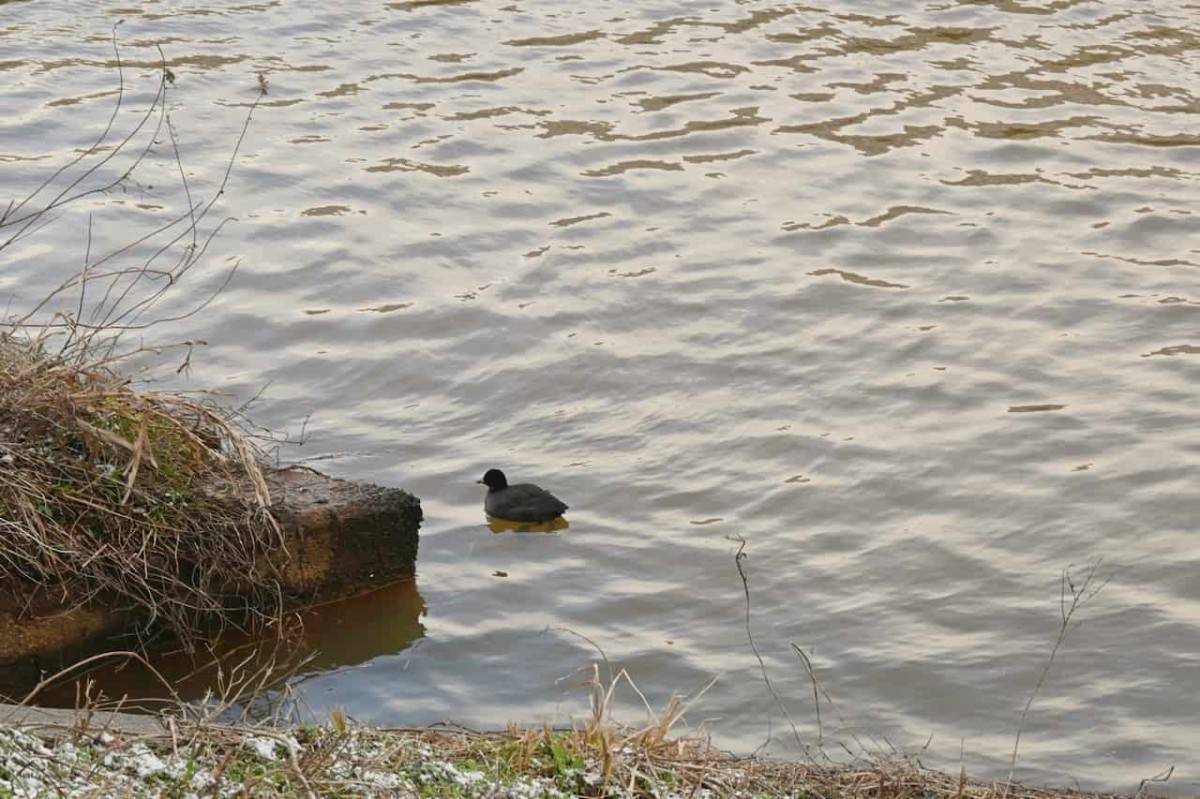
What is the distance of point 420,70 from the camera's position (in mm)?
13922

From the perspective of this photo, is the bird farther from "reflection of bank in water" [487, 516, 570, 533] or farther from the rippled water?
the rippled water

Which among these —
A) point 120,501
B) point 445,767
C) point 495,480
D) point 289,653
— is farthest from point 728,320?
point 445,767

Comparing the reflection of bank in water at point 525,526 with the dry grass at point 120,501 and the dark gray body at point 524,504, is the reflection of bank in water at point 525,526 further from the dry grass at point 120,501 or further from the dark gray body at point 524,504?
Result: the dry grass at point 120,501

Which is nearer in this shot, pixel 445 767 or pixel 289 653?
pixel 445 767


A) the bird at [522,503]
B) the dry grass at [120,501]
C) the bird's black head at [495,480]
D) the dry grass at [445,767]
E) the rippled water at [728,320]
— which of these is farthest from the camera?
the bird's black head at [495,480]

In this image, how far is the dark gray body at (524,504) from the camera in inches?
310

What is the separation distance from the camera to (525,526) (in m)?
7.94

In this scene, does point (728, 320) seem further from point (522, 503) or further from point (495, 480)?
point (522, 503)

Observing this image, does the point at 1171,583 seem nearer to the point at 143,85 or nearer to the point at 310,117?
the point at 310,117

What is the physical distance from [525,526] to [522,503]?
A: 13cm

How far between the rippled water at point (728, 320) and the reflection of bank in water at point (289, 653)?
50 mm

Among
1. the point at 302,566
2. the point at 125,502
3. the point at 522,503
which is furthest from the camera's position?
the point at 522,503

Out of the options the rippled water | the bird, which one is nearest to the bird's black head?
the bird

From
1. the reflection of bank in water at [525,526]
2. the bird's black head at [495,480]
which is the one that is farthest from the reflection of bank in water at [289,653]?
the bird's black head at [495,480]
